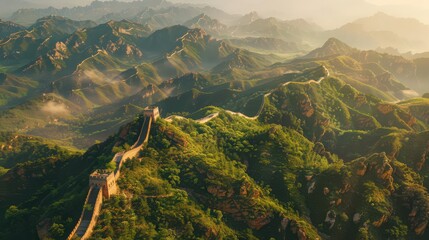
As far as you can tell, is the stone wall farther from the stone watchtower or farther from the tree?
the tree

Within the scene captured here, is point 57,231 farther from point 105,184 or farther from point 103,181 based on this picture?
point 103,181

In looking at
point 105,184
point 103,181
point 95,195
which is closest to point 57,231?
point 95,195

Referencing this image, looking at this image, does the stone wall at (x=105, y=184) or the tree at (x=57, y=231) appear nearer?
the stone wall at (x=105, y=184)

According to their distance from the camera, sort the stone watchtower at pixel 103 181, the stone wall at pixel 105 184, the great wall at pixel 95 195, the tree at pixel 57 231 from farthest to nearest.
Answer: the stone watchtower at pixel 103 181, the tree at pixel 57 231, the stone wall at pixel 105 184, the great wall at pixel 95 195

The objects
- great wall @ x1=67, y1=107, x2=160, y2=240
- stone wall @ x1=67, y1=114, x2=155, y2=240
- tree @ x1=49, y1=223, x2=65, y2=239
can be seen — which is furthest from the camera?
tree @ x1=49, y1=223, x2=65, y2=239

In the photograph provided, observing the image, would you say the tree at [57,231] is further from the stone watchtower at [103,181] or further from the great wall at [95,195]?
the stone watchtower at [103,181]

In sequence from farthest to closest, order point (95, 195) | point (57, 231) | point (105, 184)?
point (105, 184), point (95, 195), point (57, 231)

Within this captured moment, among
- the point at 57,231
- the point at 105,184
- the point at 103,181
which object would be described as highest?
the point at 103,181

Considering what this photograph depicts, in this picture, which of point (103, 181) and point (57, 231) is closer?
point (57, 231)

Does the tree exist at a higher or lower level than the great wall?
lower

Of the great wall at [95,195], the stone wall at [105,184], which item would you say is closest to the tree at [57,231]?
the great wall at [95,195]

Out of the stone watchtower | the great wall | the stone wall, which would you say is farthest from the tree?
the stone watchtower

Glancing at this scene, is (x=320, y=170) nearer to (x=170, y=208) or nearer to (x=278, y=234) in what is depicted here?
(x=278, y=234)

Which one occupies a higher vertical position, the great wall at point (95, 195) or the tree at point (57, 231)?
the great wall at point (95, 195)
